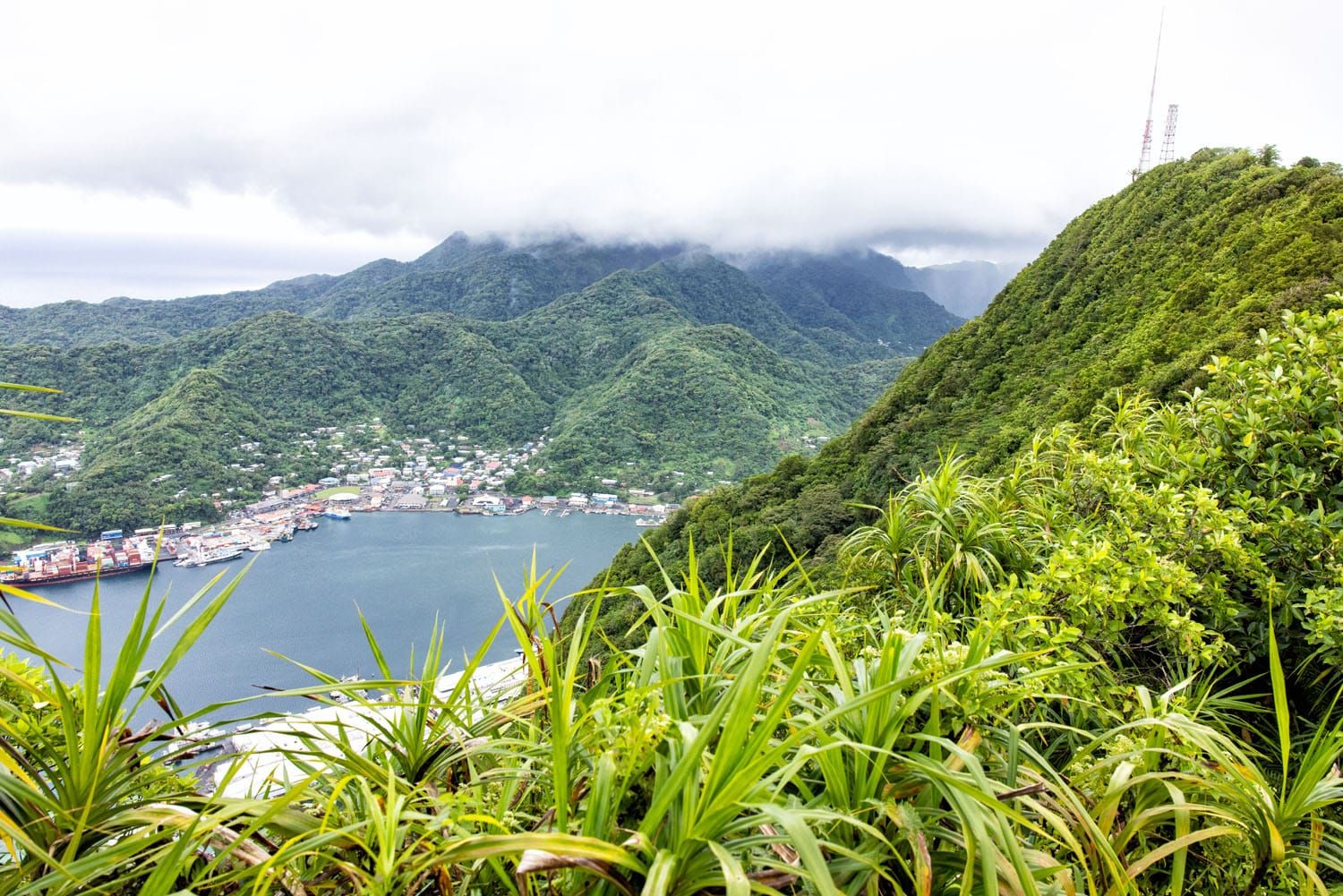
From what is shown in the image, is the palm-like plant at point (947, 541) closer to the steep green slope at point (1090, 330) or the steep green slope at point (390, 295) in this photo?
the steep green slope at point (1090, 330)

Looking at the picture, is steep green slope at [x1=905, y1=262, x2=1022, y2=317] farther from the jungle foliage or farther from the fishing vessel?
the jungle foliage

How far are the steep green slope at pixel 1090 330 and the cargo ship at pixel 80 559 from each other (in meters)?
23.2

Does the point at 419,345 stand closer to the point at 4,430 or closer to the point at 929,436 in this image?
the point at 4,430

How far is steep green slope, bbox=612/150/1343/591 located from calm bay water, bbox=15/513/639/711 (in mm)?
9340

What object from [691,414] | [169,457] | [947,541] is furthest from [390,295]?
[947,541]

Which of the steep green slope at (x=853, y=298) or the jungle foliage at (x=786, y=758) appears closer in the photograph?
the jungle foliage at (x=786, y=758)

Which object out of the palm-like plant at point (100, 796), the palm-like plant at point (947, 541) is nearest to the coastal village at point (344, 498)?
the palm-like plant at point (100, 796)

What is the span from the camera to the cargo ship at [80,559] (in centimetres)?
2552

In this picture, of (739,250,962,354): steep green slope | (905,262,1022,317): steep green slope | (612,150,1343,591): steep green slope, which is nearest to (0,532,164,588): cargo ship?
(612,150,1343,591): steep green slope

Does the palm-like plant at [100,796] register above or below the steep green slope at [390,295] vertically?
below

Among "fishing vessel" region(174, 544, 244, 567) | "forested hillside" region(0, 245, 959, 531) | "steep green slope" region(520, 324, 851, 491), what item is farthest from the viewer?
"steep green slope" region(520, 324, 851, 491)

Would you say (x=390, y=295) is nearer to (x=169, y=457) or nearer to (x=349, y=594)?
(x=169, y=457)

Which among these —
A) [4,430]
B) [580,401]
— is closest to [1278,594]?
[4,430]

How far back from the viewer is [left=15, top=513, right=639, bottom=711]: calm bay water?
2531 cm
